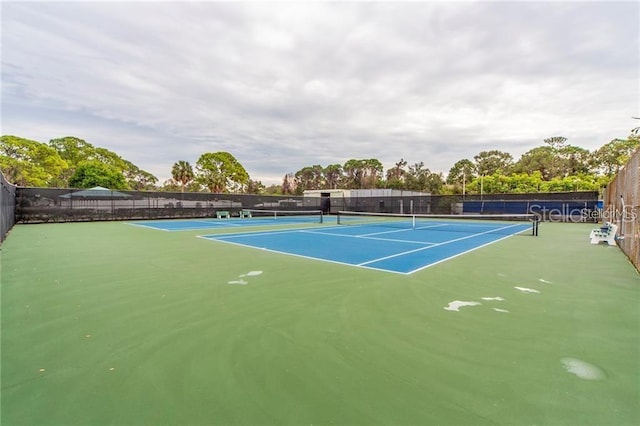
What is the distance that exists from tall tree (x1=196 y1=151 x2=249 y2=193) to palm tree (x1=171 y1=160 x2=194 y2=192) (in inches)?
54.9

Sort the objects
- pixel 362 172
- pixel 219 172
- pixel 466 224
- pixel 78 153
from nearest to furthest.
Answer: pixel 466 224
pixel 78 153
pixel 219 172
pixel 362 172

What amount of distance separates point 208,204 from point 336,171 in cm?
5668

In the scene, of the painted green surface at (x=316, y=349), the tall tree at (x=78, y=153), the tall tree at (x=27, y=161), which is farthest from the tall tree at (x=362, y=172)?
the painted green surface at (x=316, y=349)

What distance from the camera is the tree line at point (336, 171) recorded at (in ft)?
106

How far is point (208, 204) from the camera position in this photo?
76.5 ft

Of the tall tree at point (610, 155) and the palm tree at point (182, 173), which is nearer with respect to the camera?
the tall tree at point (610, 155)

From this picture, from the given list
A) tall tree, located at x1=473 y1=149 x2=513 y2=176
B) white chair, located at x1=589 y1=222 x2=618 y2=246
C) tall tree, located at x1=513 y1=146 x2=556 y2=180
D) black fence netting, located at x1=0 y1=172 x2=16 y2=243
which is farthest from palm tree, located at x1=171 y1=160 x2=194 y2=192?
tall tree, located at x1=513 y1=146 x2=556 y2=180

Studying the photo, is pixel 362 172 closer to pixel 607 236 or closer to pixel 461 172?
pixel 461 172

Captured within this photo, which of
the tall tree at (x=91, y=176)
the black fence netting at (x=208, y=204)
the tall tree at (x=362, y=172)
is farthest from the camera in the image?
the tall tree at (x=362, y=172)

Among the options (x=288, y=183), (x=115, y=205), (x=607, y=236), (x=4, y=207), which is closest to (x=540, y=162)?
(x=607, y=236)

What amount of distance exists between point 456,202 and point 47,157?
43186 mm

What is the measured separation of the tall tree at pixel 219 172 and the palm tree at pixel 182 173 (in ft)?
4.58

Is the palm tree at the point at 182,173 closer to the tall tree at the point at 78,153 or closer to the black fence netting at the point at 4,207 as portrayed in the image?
the tall tree at the point at 78,153

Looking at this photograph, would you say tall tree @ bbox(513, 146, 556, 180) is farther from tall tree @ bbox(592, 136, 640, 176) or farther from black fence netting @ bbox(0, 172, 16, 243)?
black fence netting @ bbox(0, 172, 16, 243)
